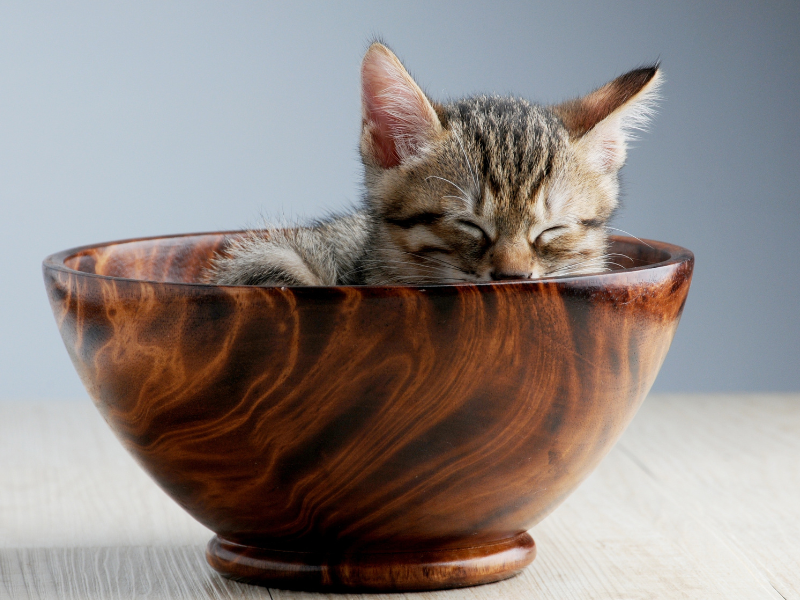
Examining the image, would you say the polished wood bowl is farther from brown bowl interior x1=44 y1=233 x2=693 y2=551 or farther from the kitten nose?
the kitten nose

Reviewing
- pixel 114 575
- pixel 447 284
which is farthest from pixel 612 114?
pixel 114 575

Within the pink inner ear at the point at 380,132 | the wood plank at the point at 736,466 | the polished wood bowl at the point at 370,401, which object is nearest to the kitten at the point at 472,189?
the pink inner ear at the point at 380,132

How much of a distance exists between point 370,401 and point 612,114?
1.40 feet

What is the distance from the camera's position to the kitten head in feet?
2.80

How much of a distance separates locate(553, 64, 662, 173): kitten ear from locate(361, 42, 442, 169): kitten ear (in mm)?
145

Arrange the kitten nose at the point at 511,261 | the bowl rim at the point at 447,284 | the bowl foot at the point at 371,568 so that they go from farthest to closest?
the kitten nose at the point at 511,261, the bowl foot at the point at 371,568, the bowl rim at the point at 447,284

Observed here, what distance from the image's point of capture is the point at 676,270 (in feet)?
2.37

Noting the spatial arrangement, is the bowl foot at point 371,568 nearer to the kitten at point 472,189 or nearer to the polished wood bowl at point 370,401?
the polished wood bowl at point 370,401

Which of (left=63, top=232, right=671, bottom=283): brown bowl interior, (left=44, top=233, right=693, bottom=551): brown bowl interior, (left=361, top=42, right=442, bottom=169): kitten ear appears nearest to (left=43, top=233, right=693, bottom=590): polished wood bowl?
(left=44, top=233, right=693, bottom=551): brown bowl interior

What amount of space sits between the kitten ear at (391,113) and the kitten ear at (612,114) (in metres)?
0.14

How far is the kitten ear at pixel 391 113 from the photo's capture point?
88cm

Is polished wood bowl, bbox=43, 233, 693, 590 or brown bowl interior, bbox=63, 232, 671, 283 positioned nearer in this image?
polished wood bowl, bbox=43, 233, 693, 590

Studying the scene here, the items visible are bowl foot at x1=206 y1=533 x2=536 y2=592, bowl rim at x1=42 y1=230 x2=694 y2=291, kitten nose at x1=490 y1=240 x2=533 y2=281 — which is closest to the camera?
bowl rim at x1=42 y1=230 x2=694 y2=291

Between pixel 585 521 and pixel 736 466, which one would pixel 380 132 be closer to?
pixel 585 521
